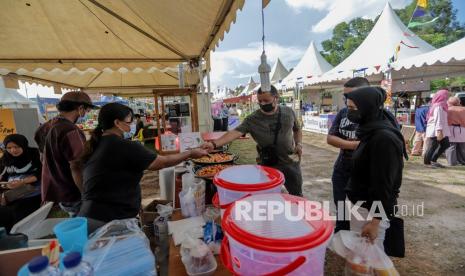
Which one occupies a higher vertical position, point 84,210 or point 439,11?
point 439,11

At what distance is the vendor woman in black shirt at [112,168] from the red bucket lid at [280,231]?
3.56ft

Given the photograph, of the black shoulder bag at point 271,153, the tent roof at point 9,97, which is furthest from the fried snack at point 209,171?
the tent roof at point 9,97

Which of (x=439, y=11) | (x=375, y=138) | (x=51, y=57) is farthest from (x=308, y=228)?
(x=439, y=11)

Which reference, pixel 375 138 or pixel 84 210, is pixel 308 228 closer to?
pixel 375 138

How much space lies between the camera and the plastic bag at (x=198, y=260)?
1.06 m

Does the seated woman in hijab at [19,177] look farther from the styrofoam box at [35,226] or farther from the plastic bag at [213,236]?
the plastic bag at [213,236]

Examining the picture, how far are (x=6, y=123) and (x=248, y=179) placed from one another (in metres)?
4.93

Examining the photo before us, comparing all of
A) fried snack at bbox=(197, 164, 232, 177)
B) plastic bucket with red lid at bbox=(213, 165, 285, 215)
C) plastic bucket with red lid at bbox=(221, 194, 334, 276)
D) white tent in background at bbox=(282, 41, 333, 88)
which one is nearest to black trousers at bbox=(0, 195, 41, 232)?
fried snack at bbox=(197, 164, 232, 177)

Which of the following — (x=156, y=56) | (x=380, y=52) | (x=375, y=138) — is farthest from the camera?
(x=380, y=52)

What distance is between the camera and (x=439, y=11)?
3731cm

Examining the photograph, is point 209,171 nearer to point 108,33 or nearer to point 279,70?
point 108,33

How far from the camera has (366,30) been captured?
42.0 meters

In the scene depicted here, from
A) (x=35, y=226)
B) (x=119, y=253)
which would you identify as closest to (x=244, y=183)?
(x=119, y=253)

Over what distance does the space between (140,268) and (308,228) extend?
→ 643 mm
